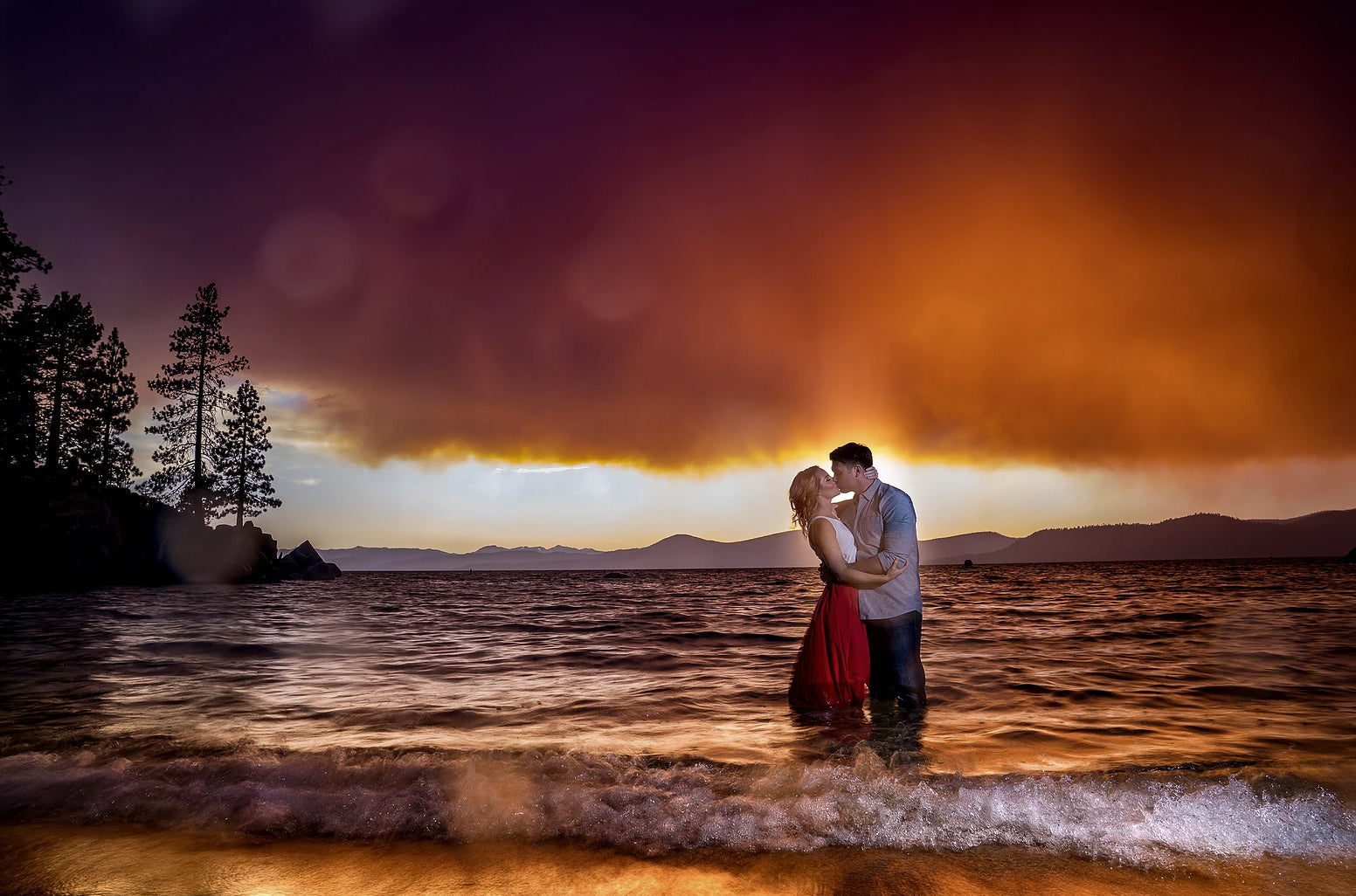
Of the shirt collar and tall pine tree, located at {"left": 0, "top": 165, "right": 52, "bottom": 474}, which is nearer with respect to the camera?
the shirt collar

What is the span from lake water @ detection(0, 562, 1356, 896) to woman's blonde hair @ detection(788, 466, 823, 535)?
6.01ft

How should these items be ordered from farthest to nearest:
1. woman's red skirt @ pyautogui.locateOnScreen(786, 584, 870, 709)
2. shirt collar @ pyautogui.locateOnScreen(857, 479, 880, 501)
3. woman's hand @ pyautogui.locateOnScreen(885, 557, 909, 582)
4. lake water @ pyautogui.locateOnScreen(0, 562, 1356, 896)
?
woman's red skirt @ pyautogui.locateOnScreen(786, 584, 870, 709), shirt collar @ pyautogui.locateOnScreen(857, 479, 880, 501), woman's hand @ pyautogui.locateOnScreen(885, 557, 909, 582), lake water @ pyautogui.locateOnScreen(0, 562, 1356, 896)

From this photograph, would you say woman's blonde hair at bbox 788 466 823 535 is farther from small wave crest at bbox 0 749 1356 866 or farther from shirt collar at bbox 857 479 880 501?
small wave crest at bbox 0 749 1356 866

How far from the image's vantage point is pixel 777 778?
14.3 ft

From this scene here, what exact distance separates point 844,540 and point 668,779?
238 cm

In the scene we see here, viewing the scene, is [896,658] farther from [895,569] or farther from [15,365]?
[15,365]

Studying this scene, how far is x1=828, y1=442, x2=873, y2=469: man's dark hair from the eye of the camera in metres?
5.75

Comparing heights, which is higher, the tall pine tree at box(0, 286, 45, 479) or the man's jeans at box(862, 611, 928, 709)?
the tall pine tree at box(0, 286, 45, 479)

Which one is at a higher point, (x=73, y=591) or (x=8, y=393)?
(x=8, y=393)

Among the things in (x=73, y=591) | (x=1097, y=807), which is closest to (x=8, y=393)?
(x=73, y=591)

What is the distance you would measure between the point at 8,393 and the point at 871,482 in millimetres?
41059

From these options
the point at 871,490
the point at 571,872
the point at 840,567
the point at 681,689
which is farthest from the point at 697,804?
the point at 681,689

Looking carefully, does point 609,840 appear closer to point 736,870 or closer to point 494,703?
point 736,870

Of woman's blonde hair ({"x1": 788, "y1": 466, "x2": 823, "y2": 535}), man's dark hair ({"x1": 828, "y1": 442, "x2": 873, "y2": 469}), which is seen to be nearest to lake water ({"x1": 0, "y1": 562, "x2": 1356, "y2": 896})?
woman's blonde hair ({"x1": 788, "y1": 466, "x2": 823, "y2": 535})
